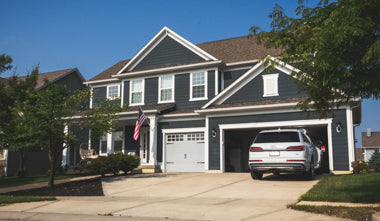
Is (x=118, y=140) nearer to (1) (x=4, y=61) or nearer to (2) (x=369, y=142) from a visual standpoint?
(1) (x=4, y=61)

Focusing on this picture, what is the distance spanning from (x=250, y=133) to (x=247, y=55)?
4.97m

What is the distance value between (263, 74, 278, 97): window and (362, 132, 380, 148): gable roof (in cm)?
3676

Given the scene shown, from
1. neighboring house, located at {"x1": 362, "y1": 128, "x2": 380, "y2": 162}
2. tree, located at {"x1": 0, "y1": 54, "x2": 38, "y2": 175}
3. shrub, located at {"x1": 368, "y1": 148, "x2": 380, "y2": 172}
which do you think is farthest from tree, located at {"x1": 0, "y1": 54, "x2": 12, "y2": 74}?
neighboring house, located at {"x1": 362, "y1": 128, "x2": 380, "y2": 162}

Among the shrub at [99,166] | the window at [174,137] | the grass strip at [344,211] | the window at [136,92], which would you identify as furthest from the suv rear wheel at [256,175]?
the window at [136,92]

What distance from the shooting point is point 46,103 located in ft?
47.4

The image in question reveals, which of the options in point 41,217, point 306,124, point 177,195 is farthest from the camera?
point 306,124

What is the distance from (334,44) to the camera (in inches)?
262

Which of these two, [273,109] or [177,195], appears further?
[273,109]

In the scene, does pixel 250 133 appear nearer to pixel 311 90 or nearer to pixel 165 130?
pixel 165 130

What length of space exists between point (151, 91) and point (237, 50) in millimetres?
6439

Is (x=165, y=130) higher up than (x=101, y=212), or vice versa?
(x=165, y=130)

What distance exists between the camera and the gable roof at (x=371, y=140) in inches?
1926

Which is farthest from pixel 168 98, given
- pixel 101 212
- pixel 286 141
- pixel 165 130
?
pixel 101 212

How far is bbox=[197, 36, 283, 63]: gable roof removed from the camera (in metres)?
22.4
